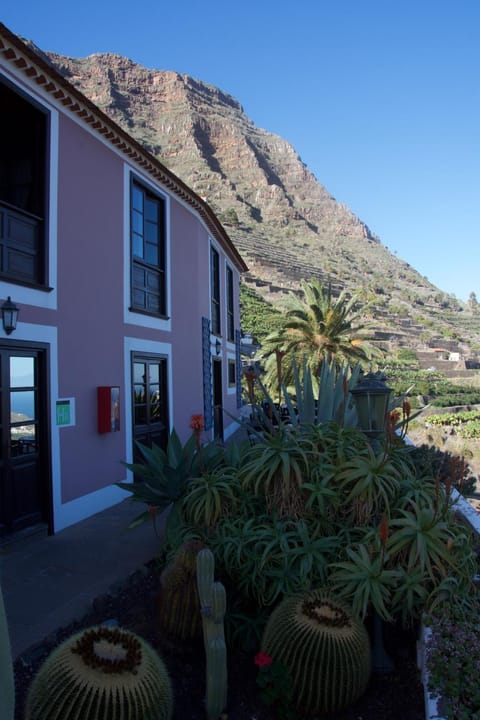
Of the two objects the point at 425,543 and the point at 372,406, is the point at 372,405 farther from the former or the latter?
the point at 425,543

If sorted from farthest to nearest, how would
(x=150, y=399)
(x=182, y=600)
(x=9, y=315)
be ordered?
(x=150, y=399) → (x=9, y=315) → (x=182, y=600)

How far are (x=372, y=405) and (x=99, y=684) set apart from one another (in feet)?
10.9

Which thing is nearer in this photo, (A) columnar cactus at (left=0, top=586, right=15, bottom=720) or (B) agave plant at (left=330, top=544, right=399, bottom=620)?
(A) columnar cactus at (left=0, top=586, right=15, bottom=720)

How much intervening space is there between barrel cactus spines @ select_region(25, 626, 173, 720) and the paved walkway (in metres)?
1.34

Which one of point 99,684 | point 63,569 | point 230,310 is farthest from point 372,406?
point 230,310

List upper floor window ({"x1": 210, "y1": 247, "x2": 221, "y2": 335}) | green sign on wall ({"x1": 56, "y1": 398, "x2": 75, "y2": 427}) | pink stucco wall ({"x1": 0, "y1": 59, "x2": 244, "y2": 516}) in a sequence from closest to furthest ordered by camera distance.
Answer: green sign on wall ({"x1": 56, "y1": 398, "x2": 75, "y2": 427}) < pink stucco wall ({"x1": 0, "y1": 59, "x2": 244, "y2": 516}) < upper floor window ({"x1": 210, "y1": 247, "x2": 221, "y2": 335})

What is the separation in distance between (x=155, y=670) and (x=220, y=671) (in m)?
0.48

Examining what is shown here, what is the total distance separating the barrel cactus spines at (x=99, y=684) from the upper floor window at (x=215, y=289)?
11213 millimetres

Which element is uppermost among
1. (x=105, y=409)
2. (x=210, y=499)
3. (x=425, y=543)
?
(x=105, y=409)

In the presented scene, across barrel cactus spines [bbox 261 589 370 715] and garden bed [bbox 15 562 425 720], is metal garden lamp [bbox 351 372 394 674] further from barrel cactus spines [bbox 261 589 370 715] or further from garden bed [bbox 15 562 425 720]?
barrel cactus spines [bbox 261 589 370 715]

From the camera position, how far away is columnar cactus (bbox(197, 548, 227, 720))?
2910mm

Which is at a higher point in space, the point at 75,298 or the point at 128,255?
the point at 128,255

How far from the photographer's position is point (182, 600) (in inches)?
143

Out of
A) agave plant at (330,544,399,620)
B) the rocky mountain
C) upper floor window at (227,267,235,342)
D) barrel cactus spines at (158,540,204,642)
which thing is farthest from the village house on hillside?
the rocky mountain
